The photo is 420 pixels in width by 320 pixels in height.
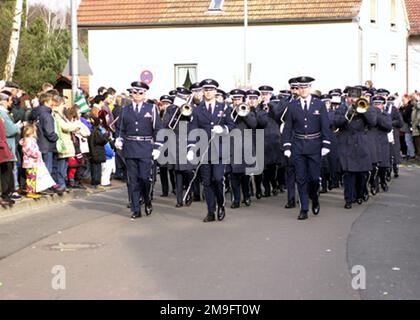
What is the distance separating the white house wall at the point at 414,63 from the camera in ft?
144

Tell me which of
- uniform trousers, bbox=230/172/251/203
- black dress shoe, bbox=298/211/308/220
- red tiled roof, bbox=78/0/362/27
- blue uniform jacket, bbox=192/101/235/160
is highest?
red tiled roof, bbox=78/0/362/27

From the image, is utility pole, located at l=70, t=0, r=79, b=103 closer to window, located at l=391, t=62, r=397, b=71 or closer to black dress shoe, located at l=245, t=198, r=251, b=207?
black dress shoe, located at l=245, t=198, r=251, b=207

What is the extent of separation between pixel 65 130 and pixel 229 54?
21.8 m

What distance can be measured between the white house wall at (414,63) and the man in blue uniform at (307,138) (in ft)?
105

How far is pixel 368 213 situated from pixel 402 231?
6.05 ft

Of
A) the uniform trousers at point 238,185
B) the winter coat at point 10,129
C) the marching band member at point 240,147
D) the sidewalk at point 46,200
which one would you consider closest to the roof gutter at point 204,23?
the sidewalk at point 46,200

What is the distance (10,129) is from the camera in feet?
44.7

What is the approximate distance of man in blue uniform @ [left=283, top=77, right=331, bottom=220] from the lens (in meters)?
12.9

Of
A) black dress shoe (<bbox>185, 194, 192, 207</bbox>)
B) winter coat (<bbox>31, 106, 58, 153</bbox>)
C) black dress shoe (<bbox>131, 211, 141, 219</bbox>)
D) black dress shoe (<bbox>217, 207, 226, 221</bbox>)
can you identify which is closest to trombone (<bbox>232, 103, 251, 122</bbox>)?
black dress shoe (<bbox>185, 194, 192, 207</bbox>)

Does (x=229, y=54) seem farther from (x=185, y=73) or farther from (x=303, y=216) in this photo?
(x=303, y=216)

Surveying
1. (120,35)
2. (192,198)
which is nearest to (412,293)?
(192,198)

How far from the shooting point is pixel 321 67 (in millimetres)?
34906

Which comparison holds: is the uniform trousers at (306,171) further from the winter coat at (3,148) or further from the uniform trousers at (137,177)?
the winter coat at (3,148)

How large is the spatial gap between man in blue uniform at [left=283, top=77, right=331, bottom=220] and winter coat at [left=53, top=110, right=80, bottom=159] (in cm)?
434
